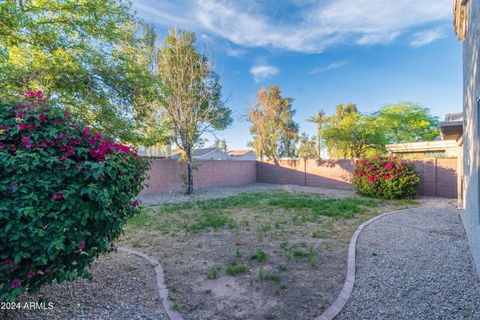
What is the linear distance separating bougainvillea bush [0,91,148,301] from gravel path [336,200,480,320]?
251cm

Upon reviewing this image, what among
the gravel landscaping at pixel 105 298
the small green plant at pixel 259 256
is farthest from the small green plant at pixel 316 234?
the gravel landscaping at pixel 105 298

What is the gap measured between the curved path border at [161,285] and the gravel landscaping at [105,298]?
0.05 m

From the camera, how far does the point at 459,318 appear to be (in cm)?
221

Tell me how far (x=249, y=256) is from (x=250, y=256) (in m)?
0.02

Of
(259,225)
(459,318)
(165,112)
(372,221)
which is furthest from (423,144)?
(165,112)

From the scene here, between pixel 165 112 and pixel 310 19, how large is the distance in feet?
23.0

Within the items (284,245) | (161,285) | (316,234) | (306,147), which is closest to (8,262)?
(161,285)

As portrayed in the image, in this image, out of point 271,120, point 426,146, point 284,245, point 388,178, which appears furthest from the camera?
point 271,120

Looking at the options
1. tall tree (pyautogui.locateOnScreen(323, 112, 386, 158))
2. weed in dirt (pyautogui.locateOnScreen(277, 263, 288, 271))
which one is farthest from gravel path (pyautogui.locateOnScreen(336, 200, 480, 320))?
tall tree (pyautogui.locateOnScreen(323, 112, 386, 158))

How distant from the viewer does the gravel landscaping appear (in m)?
2.25

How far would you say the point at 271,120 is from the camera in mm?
21875

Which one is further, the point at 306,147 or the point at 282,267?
the point at 306,147

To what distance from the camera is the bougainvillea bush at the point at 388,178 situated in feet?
30.0

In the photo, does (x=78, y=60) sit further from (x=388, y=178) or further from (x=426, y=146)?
(x=426, y=146)
